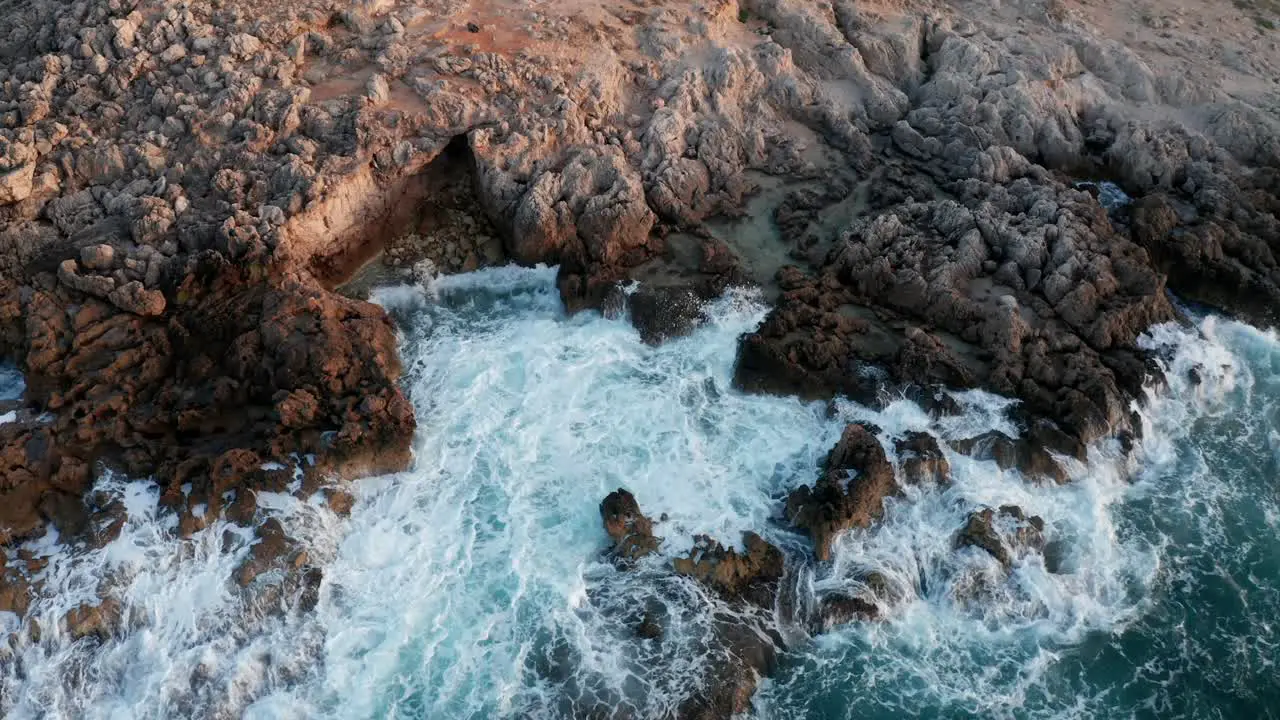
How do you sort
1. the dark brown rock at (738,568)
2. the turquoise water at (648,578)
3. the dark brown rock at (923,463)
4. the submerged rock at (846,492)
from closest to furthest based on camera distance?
1. the turquoise water at (648,578)
2. the dark brown rock at (738,568)
3. the submerged rock at (846,492)
4. the dark brown rock at (923,463)

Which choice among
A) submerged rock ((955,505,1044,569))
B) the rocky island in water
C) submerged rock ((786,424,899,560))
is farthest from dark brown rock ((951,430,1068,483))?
submerged rock ((786,424,899,560))

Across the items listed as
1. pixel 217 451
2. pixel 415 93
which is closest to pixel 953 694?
pixel 217 451

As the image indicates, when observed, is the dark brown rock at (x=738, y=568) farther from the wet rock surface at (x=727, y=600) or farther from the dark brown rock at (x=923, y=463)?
the dark brown rock at (x=923, y=463)

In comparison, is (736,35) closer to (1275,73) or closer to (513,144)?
(513,144)

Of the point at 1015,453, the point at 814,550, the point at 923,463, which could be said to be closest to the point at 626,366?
the point at 814,550

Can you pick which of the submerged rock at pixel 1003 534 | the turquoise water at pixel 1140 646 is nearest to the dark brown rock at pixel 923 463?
the submerged rock at pixel 1003 534

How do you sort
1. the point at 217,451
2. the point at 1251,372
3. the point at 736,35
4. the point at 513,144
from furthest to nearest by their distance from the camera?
the point at 736,35 < the point at 513,144 < the point at 1251,372 < the point at 217,451
